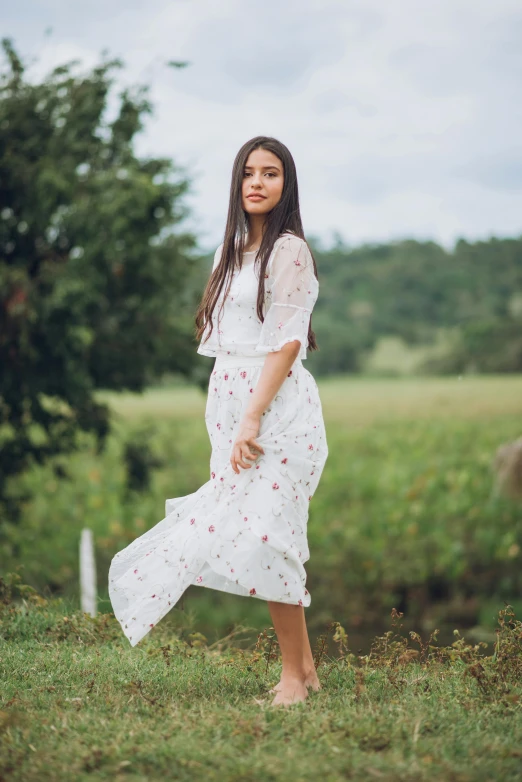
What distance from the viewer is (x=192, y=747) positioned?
2719 mm

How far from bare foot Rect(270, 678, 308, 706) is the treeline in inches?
650

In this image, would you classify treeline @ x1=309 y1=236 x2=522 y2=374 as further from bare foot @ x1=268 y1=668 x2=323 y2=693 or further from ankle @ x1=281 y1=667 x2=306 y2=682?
ankle @ x1=281 y1=667 x2=306 y2=682

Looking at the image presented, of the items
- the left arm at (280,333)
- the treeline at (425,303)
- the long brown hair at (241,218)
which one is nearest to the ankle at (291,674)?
the left arm at (280,333)

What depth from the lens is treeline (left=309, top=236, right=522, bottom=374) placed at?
20.6 m

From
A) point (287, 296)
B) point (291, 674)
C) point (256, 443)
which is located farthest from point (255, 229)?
point (291, 674)

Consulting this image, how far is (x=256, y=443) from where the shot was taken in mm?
3326

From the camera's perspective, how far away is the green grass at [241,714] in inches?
103

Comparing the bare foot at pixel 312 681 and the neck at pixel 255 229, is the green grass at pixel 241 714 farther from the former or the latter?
the neck at pixel 255 229

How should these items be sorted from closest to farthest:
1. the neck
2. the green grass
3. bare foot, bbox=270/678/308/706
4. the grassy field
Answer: the green grass → bare foot, bbox=270/678/308/706 → the neck → the grassy field

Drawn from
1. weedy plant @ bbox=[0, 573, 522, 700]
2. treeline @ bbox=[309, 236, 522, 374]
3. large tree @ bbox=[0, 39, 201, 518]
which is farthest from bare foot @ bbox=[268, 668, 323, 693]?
treeline @ bbox=[309, 236, 522, 374]

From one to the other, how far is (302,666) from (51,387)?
6330 mm

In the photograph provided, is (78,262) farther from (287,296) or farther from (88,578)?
(287,296)

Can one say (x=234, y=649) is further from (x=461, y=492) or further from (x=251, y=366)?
(x=461, y=492)

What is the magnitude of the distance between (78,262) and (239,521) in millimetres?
5817
